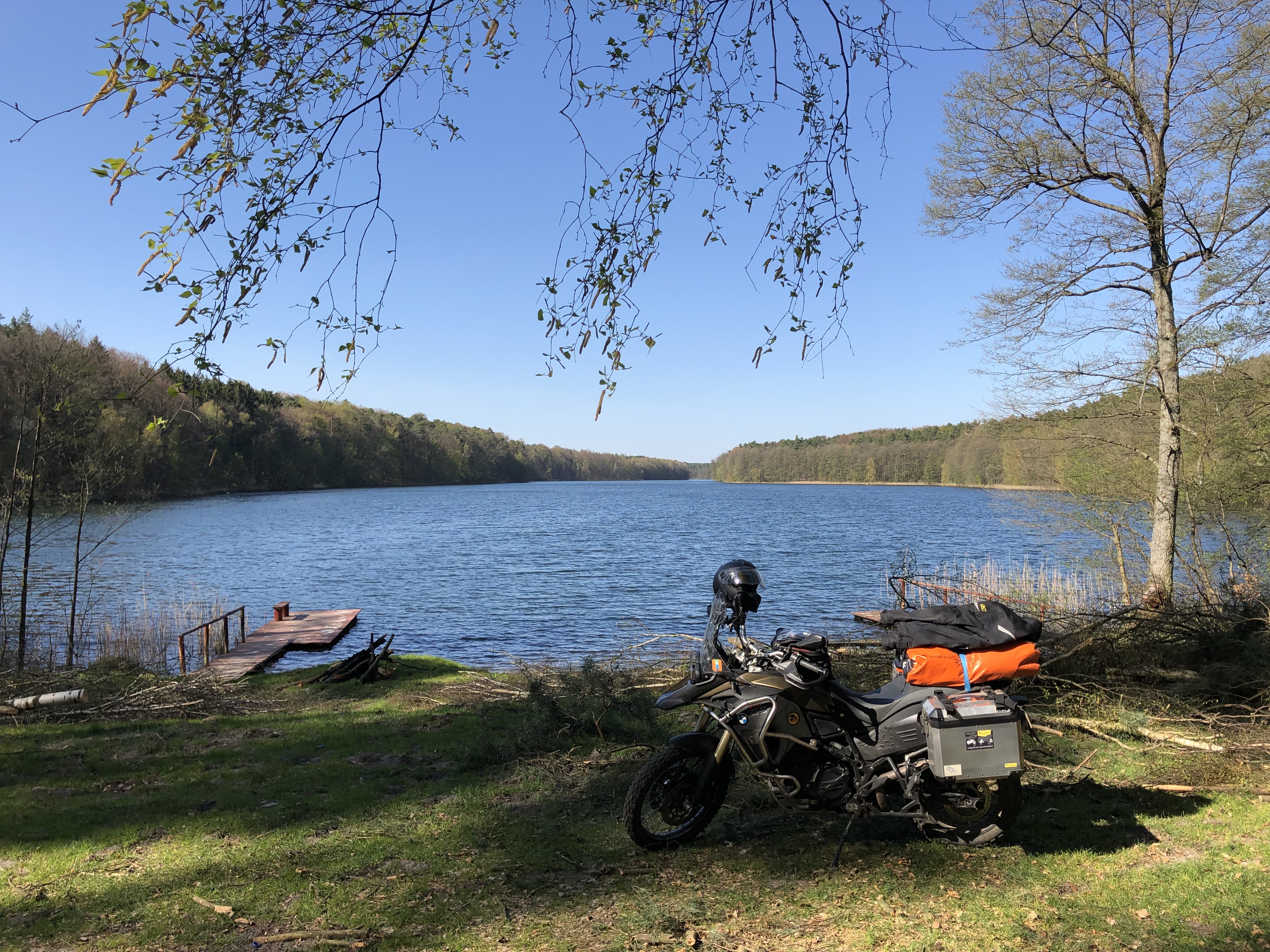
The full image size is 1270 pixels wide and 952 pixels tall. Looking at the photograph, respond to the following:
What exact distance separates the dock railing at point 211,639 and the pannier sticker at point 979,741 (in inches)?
469

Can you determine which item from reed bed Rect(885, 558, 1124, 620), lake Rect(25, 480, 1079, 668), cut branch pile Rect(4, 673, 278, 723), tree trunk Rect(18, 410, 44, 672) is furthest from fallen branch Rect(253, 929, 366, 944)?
tree trunk Rect(18, 410, 44, 672)

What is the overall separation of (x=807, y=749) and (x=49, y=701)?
8.28m

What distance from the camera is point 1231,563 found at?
10.1 meters

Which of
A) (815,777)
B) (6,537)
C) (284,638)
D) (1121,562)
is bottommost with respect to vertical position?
(284,638)

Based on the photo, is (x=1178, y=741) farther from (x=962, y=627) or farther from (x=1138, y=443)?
(x=1138, y=443)

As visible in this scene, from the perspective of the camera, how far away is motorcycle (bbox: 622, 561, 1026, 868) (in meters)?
4.15

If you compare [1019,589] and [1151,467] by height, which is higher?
[1151,467]

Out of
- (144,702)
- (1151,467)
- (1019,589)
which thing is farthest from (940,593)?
(144,702)

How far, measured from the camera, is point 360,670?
37.7ft

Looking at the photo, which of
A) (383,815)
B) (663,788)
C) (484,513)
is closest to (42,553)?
(383,815)

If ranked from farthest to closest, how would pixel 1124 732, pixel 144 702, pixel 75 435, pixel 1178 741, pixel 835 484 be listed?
pixel 835 484 → pixel 75 435 → pixel 144 702 → pixel 1124 732 → pixel 1178 741

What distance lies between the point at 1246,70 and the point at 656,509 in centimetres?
6926

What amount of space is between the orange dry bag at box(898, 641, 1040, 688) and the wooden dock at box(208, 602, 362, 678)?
11173 millimetres

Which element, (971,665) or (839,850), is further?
(971,665)
